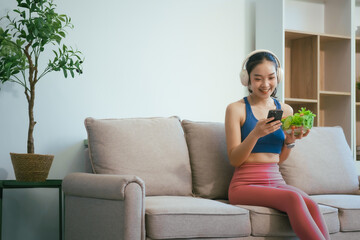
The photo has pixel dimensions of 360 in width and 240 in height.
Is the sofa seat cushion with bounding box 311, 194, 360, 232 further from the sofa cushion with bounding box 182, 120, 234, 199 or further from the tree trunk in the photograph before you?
the tree trunk

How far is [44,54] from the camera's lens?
340cm

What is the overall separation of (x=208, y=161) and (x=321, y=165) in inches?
30.1

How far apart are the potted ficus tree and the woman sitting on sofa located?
106cm

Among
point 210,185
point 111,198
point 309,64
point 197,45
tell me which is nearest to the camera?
point 111,198

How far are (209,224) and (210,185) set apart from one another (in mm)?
597

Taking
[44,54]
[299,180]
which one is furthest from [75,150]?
[299,180]

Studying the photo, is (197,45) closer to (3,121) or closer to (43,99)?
(43,99)

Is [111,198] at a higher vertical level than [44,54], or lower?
lower

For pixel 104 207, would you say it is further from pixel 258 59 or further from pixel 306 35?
pixel 306 35

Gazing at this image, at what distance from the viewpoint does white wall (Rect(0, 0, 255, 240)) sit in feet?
11.0

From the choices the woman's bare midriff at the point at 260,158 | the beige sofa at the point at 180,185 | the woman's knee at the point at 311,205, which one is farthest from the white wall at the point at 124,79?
the woman's knee at the point at 311,205

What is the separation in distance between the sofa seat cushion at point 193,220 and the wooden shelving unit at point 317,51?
1696 mm

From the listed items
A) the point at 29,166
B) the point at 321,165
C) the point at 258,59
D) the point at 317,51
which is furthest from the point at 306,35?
the point at 29,166

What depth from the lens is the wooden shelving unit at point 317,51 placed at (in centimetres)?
405
